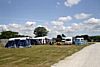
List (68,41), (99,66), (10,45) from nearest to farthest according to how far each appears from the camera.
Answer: (99,66)
(10,45)
(68,41)

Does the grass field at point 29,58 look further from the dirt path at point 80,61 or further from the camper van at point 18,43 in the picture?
the camper van at point 18,43

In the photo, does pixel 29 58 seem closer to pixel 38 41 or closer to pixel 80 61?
pixel 80 61

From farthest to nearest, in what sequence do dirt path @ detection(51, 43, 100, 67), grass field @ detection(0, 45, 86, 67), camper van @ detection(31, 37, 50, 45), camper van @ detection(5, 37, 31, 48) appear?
camper van @ detection(31, 37, 50, 45)
camper van @ detection(5, 37, 31, 48)
grass field @ detection(0, 45, 86, 67)
dirt path @ detection(51, 43, 100, 67)

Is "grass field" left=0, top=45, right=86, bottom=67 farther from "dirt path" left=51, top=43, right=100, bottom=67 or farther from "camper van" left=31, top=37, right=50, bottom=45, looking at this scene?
"camper van" left=31, top=37, right=50, bottom=45

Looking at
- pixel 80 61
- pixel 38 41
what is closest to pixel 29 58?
pixel 80 61

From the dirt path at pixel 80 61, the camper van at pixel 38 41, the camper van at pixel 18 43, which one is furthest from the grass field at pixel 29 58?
the camper van at pixel 38 41

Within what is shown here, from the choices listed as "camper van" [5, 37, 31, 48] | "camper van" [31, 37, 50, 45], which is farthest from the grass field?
"camper van" [31, 37, 50, 45]

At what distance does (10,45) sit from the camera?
50594mm

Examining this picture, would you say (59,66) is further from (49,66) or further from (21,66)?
(21,66)

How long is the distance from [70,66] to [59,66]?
28.6 inches

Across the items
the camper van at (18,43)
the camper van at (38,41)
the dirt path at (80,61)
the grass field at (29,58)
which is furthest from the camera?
the camper van at (38,41)

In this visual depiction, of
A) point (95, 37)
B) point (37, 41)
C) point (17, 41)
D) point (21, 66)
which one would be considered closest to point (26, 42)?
point (17, 41)

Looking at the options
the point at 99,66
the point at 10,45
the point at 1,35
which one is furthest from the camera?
the point at 1,35

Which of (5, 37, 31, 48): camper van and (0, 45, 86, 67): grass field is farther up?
(5, 37, 31, 48): camper van
